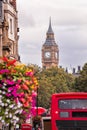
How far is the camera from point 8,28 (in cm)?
5975

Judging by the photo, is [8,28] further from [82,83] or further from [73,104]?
[82,83]

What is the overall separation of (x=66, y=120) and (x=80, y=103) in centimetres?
113

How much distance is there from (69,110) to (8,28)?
27.4m

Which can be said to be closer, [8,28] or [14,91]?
[14,91]

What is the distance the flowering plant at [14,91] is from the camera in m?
19.8

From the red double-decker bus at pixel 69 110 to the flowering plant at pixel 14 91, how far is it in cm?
1255

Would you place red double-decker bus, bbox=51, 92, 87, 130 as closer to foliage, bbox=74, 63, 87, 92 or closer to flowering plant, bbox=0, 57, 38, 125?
flowering plant, bbox=0, 57, 38, 125

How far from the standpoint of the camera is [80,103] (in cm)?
3328

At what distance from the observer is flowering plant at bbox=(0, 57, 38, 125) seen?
19.8 m

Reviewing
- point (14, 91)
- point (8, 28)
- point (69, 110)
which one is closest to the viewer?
point (14, 91)

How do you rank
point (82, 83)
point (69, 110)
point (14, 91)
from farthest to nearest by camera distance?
point (82, 83) → point (69, 110) → point (14, 91)

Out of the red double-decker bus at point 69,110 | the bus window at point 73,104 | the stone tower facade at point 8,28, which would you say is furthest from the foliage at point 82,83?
the bus window at point 73,104

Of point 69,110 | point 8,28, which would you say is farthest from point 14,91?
point 8,28

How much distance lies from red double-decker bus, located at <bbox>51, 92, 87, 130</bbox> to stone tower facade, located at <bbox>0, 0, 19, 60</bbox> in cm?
2000
